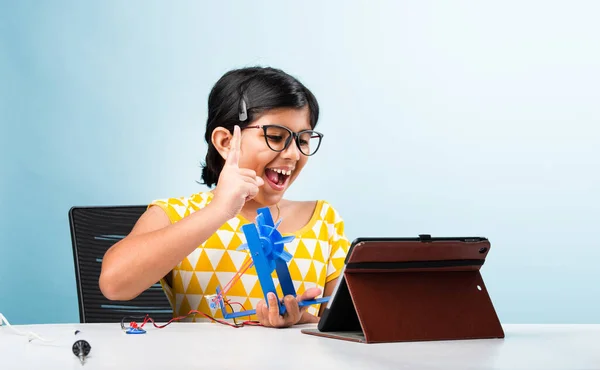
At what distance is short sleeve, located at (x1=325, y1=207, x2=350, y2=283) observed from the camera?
203 centimetres

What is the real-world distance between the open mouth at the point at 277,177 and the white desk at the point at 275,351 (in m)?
0.57

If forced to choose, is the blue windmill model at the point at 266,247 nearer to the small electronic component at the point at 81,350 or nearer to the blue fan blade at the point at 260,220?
the blue fan blade at the point at 260,220

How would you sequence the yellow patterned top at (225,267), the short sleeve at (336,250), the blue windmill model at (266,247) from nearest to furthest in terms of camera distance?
the blue windmill model at (266,247), the yellow patterned top at (225,267), the short sleeve at (336,250)

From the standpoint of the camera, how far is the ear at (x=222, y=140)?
1903 mm

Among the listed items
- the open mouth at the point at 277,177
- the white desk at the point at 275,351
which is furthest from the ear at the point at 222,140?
the white desk at the point at 275,351

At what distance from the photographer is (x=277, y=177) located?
6.01 feet

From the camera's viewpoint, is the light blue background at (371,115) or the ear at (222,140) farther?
the light blue background at (371,115)

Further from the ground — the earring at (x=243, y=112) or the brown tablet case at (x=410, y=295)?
the earring at (x=243, y=112)

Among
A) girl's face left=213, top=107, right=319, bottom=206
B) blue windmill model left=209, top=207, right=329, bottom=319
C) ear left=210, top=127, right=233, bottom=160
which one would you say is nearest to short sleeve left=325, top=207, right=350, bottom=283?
girl's face left=213, top=107, right=319, bottom=206

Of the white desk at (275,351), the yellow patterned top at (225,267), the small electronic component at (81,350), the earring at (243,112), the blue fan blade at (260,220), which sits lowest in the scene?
the yellow patterned top at (225,267)

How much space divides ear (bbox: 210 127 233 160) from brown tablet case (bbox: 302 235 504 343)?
2.45 feet

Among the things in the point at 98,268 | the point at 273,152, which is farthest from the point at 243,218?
the point at 98,268

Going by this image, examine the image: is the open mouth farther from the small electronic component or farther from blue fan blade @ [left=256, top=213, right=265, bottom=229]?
the small electronic component

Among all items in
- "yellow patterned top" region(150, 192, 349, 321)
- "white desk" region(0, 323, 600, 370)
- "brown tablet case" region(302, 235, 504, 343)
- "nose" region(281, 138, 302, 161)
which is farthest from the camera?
"yellow patterned top" region(150, 192, 349, 321)
